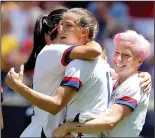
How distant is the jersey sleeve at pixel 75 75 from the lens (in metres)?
2.69

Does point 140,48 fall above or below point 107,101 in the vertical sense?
above

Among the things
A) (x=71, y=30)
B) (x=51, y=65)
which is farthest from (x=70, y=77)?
(x=71, y=30)

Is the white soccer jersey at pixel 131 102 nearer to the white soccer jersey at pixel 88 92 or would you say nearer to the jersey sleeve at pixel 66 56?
the white soccer jersey at pixel 88 92

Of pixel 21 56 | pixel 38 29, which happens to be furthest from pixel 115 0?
pixel 38 29

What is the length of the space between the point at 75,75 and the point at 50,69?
0.15 metres

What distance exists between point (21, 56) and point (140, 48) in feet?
14.9

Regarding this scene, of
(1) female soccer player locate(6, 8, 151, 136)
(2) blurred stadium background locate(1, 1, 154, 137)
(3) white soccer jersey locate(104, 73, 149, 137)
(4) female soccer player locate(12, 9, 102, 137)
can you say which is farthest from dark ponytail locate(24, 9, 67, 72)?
(2) blurred stadium background locate(1, 1, 154, 137)

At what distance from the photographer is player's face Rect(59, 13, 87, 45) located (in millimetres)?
2795

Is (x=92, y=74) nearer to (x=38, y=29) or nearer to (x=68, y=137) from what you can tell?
(x=68, y=137)

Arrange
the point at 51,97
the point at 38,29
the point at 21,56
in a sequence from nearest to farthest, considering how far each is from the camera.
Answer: the point at 51,97 → the point at 38,29 → the point at 21,56

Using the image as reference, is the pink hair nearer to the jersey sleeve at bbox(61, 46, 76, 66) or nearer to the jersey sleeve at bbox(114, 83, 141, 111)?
the jersey sleeve at bbox(114, 83, 141, 111)

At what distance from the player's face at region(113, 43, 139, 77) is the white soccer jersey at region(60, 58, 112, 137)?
0.51ft

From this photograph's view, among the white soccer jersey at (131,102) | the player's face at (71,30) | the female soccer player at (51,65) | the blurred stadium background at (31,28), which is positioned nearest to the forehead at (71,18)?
the player's face at (71,30)

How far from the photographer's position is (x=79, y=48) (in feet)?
8.95
